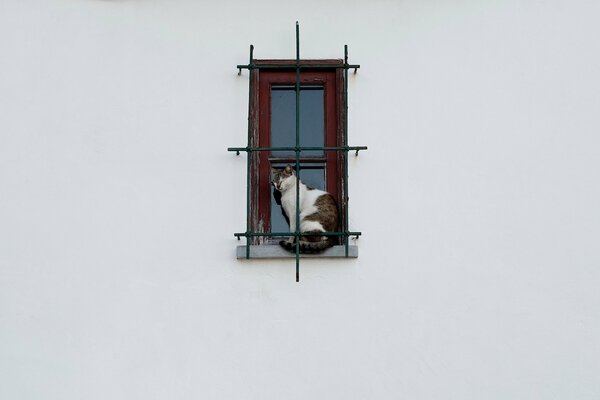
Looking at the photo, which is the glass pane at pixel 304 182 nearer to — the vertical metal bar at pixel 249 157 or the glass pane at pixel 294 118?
the glass pane at pixel 294 118

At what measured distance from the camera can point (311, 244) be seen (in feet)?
14.1

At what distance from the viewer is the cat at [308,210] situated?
433 cm

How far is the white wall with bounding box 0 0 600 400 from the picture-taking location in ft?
13.8

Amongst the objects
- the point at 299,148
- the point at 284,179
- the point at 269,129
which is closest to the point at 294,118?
the point at 269,129

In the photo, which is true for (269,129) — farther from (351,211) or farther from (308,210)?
(351,211)

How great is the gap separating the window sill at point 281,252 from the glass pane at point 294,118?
56 centimetres

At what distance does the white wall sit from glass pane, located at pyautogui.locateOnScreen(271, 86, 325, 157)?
0.19m

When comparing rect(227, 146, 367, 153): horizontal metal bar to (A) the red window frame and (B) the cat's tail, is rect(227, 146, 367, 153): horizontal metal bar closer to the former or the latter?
(A) the red window frame

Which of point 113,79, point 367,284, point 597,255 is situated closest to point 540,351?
point 597,255

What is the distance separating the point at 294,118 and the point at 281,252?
0.78m

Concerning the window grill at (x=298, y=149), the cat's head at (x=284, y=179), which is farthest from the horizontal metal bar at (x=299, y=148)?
the cat's head at (x=284, y=179)

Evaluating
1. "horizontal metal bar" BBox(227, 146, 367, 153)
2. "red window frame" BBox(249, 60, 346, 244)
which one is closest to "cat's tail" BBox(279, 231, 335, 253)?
"red window frame" BBox(249, 60, 346, 244)

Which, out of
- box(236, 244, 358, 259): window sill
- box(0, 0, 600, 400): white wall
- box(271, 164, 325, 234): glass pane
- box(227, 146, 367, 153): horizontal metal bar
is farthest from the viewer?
box(271, 164, 325, 234): glass pane

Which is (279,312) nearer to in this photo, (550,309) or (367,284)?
(367,284)
